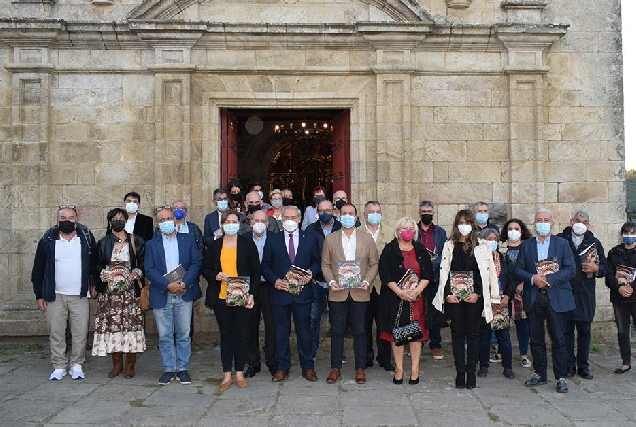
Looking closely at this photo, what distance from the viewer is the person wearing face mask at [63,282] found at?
671 cm

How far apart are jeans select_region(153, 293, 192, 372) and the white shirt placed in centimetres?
100

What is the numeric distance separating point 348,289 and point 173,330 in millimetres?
1949

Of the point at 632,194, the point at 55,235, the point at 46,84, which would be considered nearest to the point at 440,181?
the point at 55,235

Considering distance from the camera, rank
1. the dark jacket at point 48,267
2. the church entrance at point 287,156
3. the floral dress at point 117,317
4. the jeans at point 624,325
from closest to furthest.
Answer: the floral dress at point 117,317
the dark jacket at point 48,267
the jeans at point 624,325
the church entrance at point 287,156

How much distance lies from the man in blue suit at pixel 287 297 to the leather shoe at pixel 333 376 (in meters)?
0.17

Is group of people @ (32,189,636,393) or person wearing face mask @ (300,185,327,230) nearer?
group of people @ (32,189,636,393)

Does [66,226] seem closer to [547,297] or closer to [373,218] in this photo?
[373,218]

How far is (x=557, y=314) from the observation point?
6340mm

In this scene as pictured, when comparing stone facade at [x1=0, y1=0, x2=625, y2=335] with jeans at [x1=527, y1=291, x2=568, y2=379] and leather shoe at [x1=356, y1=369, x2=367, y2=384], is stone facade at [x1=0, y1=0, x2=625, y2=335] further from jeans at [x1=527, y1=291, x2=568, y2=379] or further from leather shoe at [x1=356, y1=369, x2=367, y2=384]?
leather shoe at [x1=356, y1=369, x2=367, y2=384]

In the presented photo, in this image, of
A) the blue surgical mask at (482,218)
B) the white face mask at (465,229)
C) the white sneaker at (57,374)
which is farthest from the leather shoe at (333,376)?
the white sneaker at (57,374)

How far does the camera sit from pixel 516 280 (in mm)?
6742

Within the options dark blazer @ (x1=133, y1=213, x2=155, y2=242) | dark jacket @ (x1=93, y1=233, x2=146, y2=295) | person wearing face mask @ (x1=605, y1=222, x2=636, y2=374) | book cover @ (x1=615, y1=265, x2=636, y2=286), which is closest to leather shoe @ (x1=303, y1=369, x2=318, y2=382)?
dark jacket @ (x1=93, y1=233, x2=146, y2=295)

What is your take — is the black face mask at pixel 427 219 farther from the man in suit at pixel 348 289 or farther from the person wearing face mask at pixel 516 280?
the man in suit at pixel 348 289

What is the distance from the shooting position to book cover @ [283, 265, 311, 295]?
6402 mm
